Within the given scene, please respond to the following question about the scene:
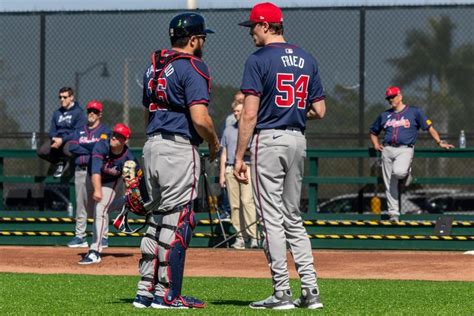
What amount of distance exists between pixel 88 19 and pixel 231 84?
2767mm

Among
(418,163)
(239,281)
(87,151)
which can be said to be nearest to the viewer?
(239,281)

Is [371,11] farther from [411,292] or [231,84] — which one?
[411,292]

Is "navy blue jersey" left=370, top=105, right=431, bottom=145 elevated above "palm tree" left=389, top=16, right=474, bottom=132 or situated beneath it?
situated beneath

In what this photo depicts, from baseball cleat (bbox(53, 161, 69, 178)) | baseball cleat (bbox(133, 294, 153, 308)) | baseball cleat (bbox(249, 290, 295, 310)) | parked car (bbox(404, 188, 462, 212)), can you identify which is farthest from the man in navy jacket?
baseball cleat (bbox(249, 290, 295, 310))

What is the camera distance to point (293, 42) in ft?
67.3

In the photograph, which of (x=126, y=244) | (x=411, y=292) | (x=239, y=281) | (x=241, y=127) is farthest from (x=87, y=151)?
(x=241, y=127)

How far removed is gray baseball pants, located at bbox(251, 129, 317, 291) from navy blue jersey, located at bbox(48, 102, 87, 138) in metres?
8.85

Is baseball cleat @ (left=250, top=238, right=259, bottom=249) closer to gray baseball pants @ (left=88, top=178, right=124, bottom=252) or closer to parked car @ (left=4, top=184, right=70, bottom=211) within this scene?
gray baseball pants @ (left=88, top=178, right=124, bottom=252)

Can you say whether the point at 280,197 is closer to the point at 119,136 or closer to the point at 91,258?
the point at 119,136

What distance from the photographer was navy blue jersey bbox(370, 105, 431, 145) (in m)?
17.0

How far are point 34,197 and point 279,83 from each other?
42.2 ft

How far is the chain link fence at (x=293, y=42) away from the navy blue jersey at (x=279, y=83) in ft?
36.6

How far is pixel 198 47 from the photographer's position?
912 centimetres

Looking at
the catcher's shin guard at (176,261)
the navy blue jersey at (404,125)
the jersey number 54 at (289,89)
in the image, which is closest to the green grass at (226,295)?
the catcher's shin guard at (176,261)
